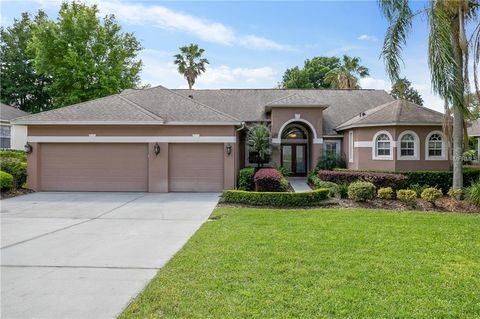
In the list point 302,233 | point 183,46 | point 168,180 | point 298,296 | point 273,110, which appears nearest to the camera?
point 298,296

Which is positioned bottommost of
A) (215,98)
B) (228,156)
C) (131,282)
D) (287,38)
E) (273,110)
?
(131,282)

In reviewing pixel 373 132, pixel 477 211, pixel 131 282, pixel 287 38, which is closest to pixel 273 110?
pixel 287 38

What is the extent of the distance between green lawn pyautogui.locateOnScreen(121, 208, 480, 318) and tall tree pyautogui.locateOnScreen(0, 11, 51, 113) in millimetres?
35289

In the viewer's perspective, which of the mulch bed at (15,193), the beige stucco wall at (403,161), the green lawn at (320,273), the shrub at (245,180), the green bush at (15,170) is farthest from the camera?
the beige stucco wall at (403,161)

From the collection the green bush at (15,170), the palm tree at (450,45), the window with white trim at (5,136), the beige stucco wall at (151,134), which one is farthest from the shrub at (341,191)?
the window with white trim at (5,136)

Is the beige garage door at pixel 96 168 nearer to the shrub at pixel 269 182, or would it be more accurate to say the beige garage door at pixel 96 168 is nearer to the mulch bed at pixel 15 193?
the mulch bed at pixel 15 193

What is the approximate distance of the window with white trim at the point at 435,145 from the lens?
15808 mm

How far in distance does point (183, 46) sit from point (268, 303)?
3317 centimetres

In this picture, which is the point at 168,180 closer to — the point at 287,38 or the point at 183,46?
the point at 287,38

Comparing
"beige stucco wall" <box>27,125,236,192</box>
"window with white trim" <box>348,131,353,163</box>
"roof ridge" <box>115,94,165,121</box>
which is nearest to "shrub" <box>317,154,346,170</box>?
"window with white trim" <box>348,131,353,163</box>

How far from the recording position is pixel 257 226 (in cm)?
825

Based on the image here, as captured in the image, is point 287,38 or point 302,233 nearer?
point 302,233

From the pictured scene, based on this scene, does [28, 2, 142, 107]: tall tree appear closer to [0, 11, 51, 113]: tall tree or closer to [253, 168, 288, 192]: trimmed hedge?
[0, 11, 51, 113]: tall tree

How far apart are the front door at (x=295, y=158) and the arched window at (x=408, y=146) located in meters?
6.11
